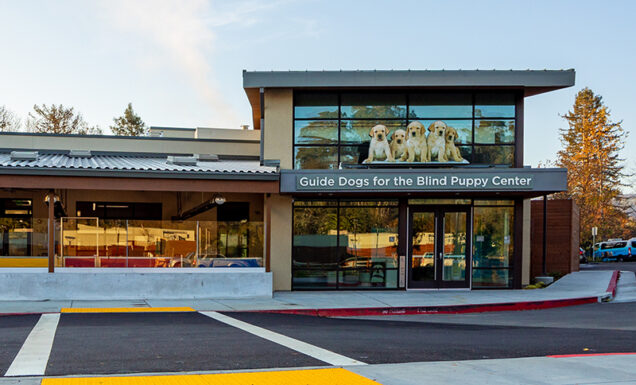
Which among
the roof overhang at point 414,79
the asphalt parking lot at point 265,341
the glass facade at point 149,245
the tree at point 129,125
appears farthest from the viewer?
the tree at point 129,125

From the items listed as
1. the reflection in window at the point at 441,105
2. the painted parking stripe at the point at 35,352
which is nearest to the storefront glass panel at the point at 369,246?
the reflection in window at the point at 441,105

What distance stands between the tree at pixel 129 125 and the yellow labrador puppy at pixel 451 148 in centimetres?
5683

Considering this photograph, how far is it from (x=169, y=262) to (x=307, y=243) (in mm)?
4192

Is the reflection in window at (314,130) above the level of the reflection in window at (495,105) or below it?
below

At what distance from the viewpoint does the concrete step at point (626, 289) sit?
18.5 meters

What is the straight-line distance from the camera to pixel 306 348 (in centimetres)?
950

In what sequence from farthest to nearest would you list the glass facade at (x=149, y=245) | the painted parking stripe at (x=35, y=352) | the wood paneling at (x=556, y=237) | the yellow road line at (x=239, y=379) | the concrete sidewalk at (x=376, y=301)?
the wood paneling at (x=556, y=237), the glass facade at (x=149, y=245), the concrete sidewalk at (x=376, y=301), the painted parking stripe at (x=35, y=352), the yellow road line at (x=239, y=379)

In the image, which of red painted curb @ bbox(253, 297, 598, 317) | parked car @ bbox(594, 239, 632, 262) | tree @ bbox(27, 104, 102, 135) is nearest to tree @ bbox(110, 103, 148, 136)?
tree @ bbox(27, 104, 102, 135)

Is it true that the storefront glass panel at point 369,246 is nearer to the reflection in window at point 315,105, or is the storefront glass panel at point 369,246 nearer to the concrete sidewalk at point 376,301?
the concrete sidewalk at point 376,301

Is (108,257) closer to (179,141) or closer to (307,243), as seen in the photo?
(307,243)

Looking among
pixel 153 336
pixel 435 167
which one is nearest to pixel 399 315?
pixel 435 167

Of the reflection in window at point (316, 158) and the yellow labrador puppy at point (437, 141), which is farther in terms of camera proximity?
the reflection in window at point (316, 158)

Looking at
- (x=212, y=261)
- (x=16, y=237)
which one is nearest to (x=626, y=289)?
(x=212, y=261)

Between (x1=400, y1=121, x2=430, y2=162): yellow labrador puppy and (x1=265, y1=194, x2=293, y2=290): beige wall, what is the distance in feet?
12.5
